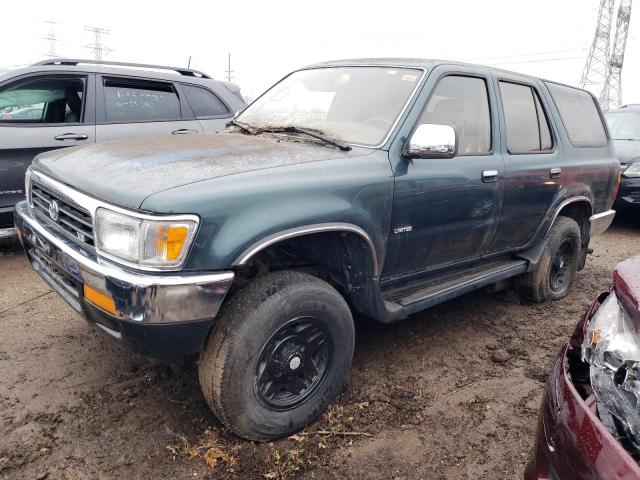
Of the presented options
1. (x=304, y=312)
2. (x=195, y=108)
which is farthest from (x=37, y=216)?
(x=195, y=108)

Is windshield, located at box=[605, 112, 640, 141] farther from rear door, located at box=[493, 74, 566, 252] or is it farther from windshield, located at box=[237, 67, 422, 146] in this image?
windshield, located at box=[237, 67, 422, 146]

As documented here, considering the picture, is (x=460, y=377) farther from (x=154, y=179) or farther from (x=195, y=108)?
(x=195, y=108)

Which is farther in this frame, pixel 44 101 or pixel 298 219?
pixel 44 101

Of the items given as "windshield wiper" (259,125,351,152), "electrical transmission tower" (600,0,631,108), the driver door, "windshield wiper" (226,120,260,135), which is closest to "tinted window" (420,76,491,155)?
the driver door

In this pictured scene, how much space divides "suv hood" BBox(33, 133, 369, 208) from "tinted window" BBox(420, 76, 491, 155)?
28.4 inches

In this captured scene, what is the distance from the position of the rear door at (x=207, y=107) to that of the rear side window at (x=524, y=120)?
10.3 feet

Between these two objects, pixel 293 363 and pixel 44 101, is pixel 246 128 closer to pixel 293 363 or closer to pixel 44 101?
pixel 293 363

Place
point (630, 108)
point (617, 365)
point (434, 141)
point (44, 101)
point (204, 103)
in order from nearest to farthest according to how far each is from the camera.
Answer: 1. point (617, 365)
2. point (434, 141)
3. point (44, 101)
4. point (204, 103)
5. point (630, 108)

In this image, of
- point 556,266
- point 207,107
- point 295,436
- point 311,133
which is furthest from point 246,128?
point 556,266

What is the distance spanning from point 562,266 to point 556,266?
0.12 metres

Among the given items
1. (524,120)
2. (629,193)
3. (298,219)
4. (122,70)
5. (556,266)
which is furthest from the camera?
(629,193)

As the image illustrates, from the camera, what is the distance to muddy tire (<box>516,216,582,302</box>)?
4211 mm

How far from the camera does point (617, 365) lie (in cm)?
151

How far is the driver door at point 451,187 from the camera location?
2848 millimetres
